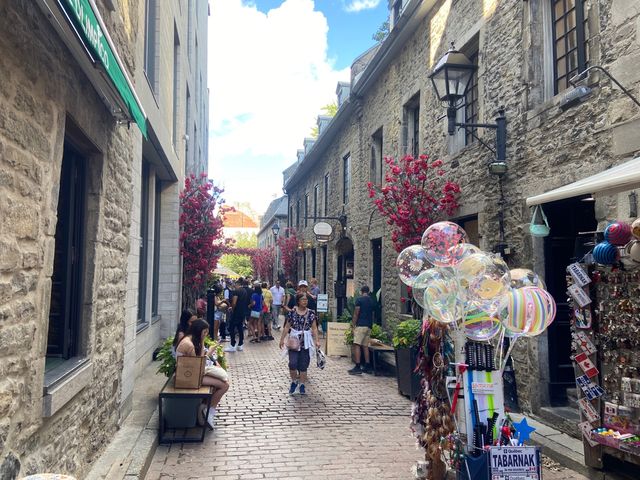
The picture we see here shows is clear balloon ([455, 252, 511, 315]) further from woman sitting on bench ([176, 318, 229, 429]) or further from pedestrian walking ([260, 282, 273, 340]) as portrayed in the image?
pedestrian walking ([260, 282, 273, 340])

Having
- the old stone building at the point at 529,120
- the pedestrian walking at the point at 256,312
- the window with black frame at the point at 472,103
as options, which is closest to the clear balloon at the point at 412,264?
the old stone building at the point at 529,120

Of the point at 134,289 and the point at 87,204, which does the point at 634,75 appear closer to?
the point at 87,204

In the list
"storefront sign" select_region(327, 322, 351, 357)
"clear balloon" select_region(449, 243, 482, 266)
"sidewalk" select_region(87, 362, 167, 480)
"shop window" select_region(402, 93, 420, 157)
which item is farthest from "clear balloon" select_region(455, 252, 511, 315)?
"shop window" select_region(402, 93, 420, 157)

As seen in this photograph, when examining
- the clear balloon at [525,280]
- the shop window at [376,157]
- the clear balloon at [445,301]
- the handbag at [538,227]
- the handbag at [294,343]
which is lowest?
the handbag at [294,343]

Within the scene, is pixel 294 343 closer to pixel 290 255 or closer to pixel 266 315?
pixel 266 315

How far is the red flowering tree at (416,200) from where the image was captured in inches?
357

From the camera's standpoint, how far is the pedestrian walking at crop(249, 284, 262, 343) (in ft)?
45.8

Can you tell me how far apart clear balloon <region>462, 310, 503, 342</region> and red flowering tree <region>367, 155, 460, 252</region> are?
4856 mm

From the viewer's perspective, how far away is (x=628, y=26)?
517 centimetres

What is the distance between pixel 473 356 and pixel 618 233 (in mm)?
1803

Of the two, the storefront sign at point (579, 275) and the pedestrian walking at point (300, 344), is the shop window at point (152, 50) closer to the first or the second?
the pedestrian walking at point (300, 344)

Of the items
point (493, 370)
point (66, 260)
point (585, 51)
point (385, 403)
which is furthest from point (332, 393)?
point (585, 51)

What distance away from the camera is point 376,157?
553 inches

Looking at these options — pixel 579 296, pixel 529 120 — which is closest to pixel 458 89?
pixel 529 120
